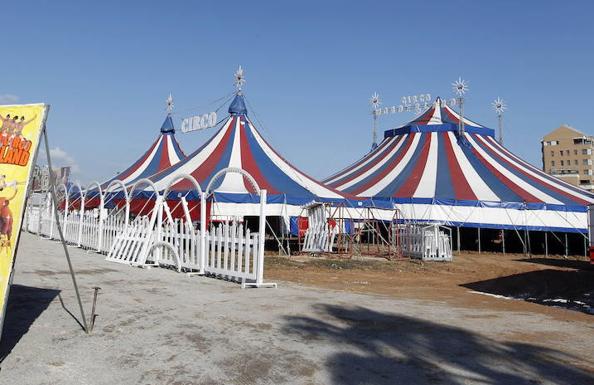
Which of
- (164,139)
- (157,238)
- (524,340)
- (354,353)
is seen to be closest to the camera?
(354,353)

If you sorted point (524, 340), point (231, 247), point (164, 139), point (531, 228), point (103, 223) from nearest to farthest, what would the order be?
point (524, 340), point (231, 247), point (103, 223), point (531, 228), point (164, 139)

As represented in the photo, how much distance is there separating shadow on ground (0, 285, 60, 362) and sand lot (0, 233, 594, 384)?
0.4 inches

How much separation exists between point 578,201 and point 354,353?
680 inches

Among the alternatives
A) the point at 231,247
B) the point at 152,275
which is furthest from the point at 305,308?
the point at 152,275

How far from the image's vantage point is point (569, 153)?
78562 mm

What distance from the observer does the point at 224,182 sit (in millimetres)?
16438

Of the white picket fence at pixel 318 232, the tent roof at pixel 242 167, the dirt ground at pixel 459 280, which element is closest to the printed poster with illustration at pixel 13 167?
the dirt ground at pixel 459 280

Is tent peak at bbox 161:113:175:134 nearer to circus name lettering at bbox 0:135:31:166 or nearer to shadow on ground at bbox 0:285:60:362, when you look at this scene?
shadow on ground at bbox 0:285:60:362

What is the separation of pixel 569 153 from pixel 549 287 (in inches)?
3084

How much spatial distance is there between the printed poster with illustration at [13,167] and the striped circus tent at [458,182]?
16.6m

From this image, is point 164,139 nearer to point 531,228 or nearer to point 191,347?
point 531,228

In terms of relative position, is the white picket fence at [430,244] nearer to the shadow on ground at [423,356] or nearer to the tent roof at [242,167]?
the tent roof at [242,167]

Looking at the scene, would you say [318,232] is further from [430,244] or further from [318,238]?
[430,244]

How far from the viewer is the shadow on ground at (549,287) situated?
26.6ft
